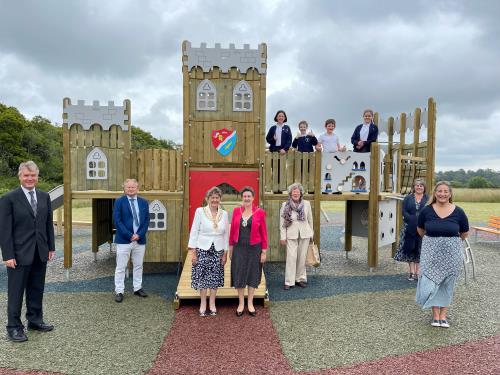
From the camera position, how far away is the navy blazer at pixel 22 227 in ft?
16.0

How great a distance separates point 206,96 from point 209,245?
3740mm

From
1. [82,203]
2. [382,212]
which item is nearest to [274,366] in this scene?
[382,212]

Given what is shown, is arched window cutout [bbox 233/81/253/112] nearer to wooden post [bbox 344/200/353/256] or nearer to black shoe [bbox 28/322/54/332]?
wooden post [bbox 344/200/353/256]

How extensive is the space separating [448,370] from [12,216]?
5.34 m

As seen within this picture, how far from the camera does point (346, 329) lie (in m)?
5.61

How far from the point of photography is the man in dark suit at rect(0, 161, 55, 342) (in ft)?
16.1

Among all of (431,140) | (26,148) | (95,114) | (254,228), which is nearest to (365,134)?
(431,140)

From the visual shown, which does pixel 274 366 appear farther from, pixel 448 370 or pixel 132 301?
pixel 132 301

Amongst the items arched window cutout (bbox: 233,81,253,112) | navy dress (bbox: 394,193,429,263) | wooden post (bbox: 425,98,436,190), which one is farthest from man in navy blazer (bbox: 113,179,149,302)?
wooden post (bbox: 425,98,436,190)

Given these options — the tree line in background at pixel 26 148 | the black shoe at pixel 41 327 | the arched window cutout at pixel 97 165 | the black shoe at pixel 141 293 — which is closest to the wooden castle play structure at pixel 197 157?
the arched window cutout at pixel 97 165

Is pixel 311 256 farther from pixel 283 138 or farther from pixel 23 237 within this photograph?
pixel 23 237

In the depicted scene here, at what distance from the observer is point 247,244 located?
5.99 meters

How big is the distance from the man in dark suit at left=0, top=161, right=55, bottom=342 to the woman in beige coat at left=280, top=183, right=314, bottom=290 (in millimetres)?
3886

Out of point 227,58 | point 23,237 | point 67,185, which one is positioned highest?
point 227,58
